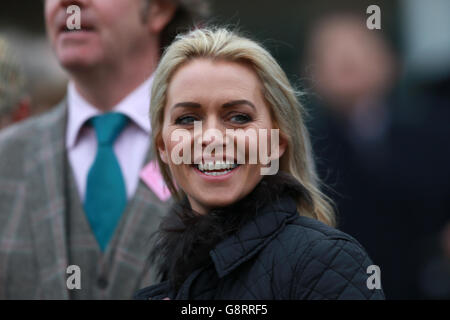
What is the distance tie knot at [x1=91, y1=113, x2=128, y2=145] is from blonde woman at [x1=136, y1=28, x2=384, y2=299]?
32.8 inches

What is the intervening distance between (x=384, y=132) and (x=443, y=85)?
3.15 feet

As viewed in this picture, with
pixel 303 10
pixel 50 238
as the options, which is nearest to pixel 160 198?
pixel 50 238

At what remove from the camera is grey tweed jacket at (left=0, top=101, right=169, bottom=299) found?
2600 mm

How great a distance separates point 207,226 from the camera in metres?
1.84

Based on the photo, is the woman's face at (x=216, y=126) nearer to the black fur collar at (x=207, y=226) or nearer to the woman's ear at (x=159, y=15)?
the black fur collar at (x=207, y=226)

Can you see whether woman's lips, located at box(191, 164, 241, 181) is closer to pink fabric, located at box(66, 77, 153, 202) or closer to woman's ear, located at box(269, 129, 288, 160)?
woman's ear, located at box(269, 129, 288, 160)

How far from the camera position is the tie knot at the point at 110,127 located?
111 inches

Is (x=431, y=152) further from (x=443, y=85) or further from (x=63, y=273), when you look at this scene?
(x=63, y=273)

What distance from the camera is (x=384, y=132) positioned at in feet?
12.8

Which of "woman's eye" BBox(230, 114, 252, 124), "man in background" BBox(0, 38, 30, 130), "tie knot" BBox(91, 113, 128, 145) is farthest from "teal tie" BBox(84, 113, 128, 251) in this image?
"woman's eye" BBox(230, 114, 252, 124)

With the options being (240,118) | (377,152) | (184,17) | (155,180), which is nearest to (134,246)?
(155,180)

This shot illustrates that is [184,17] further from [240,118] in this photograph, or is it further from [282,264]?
[282,264]

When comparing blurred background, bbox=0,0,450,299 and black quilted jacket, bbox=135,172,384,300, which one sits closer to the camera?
black quilted jacket, bbox=135,172,384,300

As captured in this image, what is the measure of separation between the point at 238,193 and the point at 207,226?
4.3 inches
